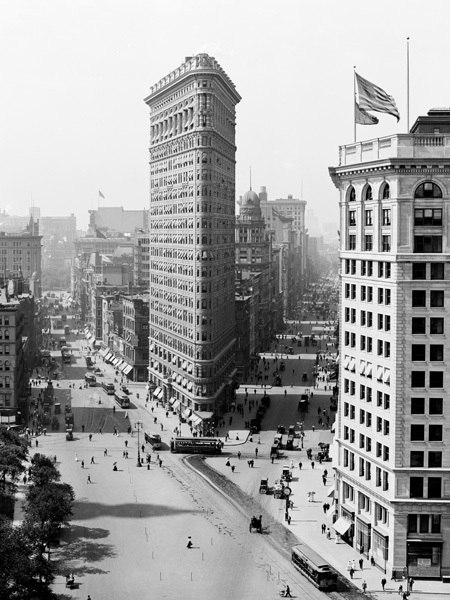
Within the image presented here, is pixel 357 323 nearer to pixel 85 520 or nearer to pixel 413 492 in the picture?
pixel 413 492

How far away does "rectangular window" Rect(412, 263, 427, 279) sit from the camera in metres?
75.0

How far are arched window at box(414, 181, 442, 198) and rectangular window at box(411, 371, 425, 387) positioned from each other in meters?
14.4

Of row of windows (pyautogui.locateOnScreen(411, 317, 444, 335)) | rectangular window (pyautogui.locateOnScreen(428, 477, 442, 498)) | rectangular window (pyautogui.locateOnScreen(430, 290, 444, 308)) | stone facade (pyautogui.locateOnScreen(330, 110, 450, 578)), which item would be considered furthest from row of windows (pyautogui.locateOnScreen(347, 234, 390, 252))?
rectangular window (pyautogui.locateOnScreen(428, 477, 442, 498))

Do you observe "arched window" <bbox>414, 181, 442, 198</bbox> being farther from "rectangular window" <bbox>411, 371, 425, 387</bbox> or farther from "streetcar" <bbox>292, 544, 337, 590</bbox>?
"streetcar" <bbox>292, 544, 337, 590</bbox>

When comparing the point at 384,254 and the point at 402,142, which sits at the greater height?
the point at 402,142

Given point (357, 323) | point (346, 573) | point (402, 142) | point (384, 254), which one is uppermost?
point (402, 142)

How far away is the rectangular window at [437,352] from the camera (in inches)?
2958

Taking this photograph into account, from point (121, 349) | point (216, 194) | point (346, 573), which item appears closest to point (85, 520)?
point (346, 573)

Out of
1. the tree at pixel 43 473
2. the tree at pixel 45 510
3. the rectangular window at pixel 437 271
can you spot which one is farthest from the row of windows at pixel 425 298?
the tree at pixel 43 473

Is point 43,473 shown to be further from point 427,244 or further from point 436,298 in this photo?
point 427,244

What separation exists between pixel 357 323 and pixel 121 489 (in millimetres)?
34463

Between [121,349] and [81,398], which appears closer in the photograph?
[81,398]

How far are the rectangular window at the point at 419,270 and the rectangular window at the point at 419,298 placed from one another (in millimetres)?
1226

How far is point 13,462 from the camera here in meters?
85.9
